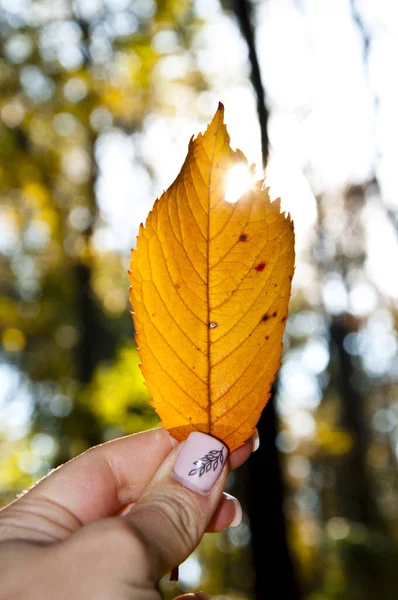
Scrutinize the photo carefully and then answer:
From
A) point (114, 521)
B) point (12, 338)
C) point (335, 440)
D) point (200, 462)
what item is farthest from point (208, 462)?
point (335, 440)

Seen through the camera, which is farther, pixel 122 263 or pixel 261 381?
pixel 122 263

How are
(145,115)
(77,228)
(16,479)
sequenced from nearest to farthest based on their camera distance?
1. (16,479)
2. (145,115)
3. (77,228)

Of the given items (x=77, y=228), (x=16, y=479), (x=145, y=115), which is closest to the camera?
(x=16, y=479)

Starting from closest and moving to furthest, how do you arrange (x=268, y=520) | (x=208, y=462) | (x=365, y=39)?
(x=208, y=462)
(x=268, y=520)
(x=365, y=39)

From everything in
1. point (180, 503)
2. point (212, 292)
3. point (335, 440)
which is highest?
point (212, 292)

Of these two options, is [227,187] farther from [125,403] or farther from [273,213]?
[125,403]

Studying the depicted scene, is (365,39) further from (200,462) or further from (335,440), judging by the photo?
(200,462)

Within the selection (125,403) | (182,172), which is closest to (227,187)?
(182,172)
